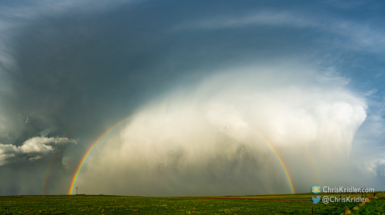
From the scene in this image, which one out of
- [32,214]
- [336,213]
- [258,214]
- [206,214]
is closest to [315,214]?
[336,213]

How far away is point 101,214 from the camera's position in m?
54.0

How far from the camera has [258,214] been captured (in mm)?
53938

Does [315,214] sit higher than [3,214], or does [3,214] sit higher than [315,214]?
[315,214]

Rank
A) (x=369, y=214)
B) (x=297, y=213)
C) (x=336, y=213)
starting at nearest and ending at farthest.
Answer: (x=369, y=214)
(x=336, y=213)
(x=297, y=213)

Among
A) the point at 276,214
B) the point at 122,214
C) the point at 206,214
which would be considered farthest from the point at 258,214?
the point at 122,214

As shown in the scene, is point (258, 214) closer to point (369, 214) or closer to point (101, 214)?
point (369, 214)

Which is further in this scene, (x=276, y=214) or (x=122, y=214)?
(x=122, y=214)

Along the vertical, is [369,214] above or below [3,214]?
above

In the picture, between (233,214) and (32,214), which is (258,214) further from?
(32,214)

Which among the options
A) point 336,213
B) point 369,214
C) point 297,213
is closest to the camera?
point 369,214

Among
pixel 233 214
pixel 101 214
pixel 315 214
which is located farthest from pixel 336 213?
pixel 101 214

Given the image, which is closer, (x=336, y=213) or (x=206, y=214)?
(x=336, y=213)

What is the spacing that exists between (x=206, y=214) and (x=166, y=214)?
914cm

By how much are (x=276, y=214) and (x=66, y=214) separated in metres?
47.7
